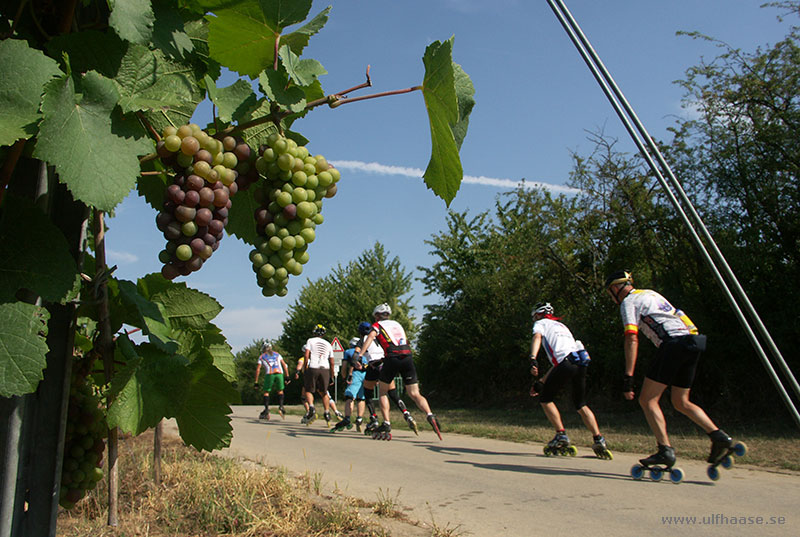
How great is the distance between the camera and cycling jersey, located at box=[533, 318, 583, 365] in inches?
311

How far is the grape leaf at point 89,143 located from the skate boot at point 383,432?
952 cm

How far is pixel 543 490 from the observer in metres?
5.75

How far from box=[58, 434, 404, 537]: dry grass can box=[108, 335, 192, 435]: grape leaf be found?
2.26m

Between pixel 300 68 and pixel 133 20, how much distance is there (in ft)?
0.66

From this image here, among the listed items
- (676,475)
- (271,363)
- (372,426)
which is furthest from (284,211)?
(271,363)

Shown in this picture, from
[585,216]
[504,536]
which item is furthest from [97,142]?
[585,216]

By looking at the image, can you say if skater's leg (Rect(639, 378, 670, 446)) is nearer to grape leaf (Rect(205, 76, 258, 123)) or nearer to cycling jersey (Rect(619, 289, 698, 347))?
cycling jersey (Rect(619, 289, 698, 347))

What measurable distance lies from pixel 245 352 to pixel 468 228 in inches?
784

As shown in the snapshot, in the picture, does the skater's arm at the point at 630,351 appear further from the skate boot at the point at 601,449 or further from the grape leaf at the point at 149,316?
the grape leaf at the point at 149,316

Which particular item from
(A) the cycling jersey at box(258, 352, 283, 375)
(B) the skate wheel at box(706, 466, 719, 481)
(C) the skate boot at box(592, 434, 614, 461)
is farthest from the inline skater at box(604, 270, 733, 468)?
(A) the cycling jersey at box(258, 352, 283, 375)

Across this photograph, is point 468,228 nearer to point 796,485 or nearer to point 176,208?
point 796,485

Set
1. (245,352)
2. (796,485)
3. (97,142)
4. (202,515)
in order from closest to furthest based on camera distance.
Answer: (97,142), (202,515), (796,485), (245,352)

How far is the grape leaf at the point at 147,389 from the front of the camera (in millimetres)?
856

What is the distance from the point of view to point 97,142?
0.69 meters
